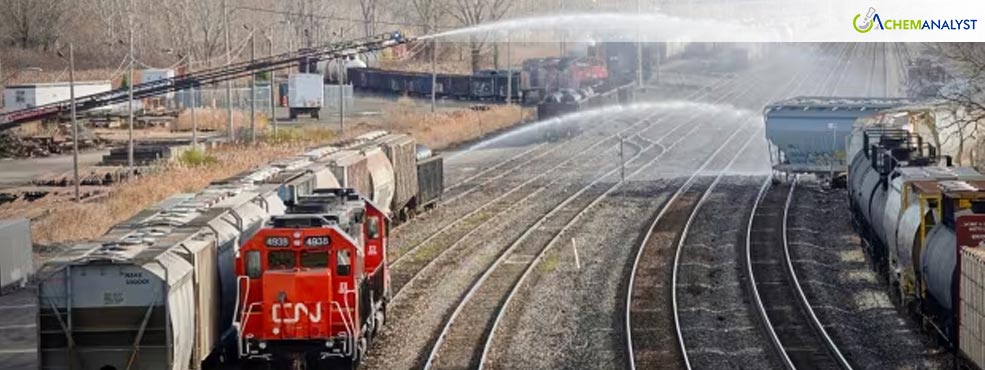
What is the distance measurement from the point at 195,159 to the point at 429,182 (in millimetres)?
11732

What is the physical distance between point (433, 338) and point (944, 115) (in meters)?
24.3

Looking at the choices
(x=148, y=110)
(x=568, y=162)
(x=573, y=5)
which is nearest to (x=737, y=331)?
(x=568, y=162)

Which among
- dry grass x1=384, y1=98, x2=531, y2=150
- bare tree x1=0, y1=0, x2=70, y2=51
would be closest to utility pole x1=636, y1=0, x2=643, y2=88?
dry grass x1=384, y1=98, x2=531, y2=150

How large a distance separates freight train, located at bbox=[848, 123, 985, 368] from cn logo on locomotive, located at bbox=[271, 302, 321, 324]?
368 inches

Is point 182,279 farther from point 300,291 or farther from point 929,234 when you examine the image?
point 929,234

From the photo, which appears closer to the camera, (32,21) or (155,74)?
(155,74)

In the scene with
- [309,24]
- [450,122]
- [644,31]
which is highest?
[309,24]

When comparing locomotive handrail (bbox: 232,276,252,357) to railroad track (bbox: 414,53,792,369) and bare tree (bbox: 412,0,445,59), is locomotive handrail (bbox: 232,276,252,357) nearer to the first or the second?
railroad track (bbox: 414,53,792,369)

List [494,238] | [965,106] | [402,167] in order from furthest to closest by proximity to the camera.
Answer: [402,167] → [494,238] → [965,106]

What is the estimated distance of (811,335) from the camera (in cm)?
2559

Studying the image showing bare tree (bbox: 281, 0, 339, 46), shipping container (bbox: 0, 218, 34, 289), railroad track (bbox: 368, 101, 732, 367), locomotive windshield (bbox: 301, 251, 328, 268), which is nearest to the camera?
locomotive windshield (bbox: 301, 251, 328, 268)

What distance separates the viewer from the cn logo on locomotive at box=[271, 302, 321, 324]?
832 inches

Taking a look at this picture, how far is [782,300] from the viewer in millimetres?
29172

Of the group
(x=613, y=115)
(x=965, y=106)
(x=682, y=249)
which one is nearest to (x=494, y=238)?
(x=682, y=249)
